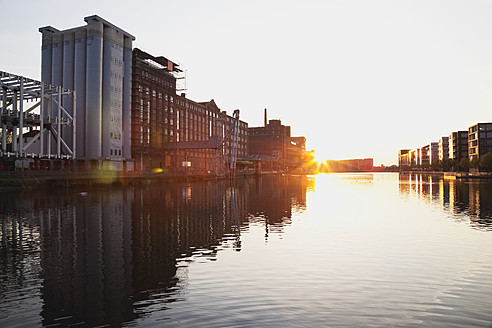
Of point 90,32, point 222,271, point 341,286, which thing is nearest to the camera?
point 341,286

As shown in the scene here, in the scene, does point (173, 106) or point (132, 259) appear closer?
point (132, 259)

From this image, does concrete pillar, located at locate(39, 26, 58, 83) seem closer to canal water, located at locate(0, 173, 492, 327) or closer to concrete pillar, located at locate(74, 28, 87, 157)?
concrete pillar, located at locate(74, 28, 87, 157)

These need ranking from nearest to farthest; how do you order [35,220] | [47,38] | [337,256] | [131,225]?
[337,256], [131,225], [35,220], [47,38]

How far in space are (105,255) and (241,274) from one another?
728cm

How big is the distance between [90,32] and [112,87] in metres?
14.9

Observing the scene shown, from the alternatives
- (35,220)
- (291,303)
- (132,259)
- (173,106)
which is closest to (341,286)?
(291,303)

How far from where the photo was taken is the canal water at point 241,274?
34.0ft

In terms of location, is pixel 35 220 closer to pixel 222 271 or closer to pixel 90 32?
pixel 222 271

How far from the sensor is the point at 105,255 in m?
17.4

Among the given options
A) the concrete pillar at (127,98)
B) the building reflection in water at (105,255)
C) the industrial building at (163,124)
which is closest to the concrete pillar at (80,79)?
the concrete pillar at (127,98)

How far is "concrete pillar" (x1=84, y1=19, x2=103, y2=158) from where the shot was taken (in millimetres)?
92625

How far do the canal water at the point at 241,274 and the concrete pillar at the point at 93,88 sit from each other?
227 ft

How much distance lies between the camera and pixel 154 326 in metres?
9.60

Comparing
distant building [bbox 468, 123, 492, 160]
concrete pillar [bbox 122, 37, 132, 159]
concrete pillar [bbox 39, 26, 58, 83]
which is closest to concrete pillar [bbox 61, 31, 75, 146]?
concrete pillar [bbox 39, 26, 58, 83]
